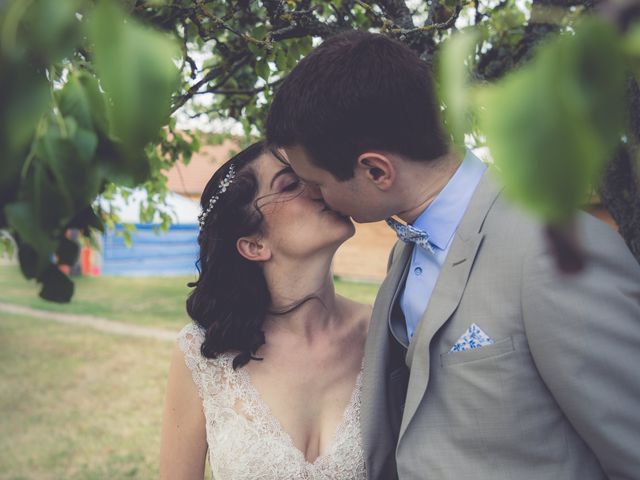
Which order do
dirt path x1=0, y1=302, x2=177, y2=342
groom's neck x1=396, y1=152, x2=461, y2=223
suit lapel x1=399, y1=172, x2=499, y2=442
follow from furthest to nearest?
dirt path x1=0, y1=302, x2=177, y2=342, groom's neck x1=396, y1=152, x2=461, y2=223, suit lapel x1=399, y1=172, x2=499, y2=442

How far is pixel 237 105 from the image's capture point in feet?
14.2

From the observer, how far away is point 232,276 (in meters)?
3.08

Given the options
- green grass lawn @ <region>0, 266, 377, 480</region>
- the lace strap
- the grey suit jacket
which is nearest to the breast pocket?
the grey suit jacket

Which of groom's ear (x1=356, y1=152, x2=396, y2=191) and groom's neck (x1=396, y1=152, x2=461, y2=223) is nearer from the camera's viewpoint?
groom's ear (x1=356, y1=152, x2=396, y2=191)

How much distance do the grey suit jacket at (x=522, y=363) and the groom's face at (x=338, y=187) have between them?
348mm

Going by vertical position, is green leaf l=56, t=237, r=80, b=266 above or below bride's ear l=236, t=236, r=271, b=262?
above

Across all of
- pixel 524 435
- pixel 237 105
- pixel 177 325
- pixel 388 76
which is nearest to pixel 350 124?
pixel 388 76

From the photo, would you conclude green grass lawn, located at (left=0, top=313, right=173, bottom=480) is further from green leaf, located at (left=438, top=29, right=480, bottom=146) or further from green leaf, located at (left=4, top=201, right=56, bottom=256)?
green leaf, located at (left=438, top=29, right=480, bottom=146)

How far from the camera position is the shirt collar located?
2.23m

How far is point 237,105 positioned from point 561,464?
3.11m

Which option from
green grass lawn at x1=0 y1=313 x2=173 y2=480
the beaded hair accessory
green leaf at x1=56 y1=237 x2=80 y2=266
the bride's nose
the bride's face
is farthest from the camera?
green grass lawn at x1=0 y1=313 x2=173 y2=480

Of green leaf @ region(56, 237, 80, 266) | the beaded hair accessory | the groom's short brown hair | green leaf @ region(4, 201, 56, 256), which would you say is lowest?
the beaded hair accessory

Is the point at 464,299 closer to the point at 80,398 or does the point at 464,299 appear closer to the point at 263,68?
the point at 263,68

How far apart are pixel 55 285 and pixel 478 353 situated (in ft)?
4.50
